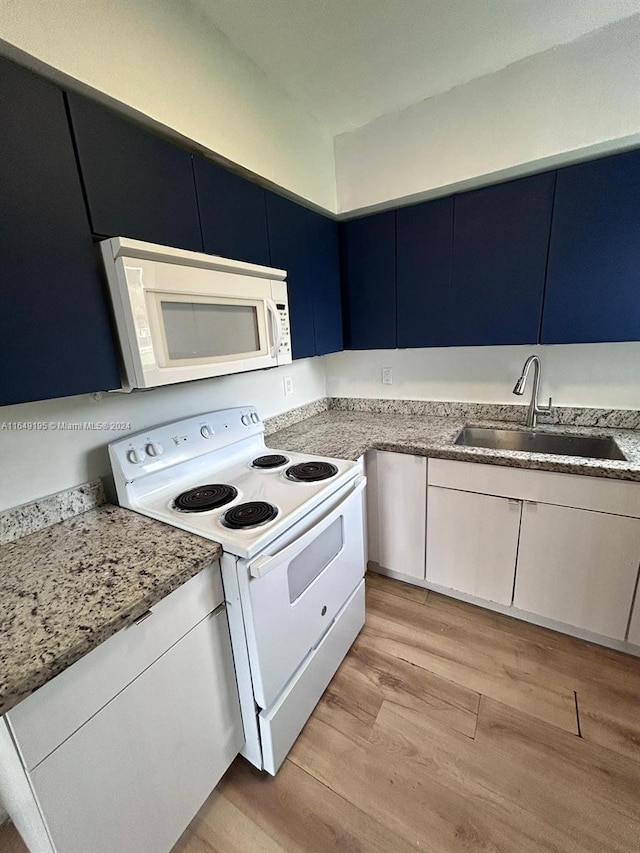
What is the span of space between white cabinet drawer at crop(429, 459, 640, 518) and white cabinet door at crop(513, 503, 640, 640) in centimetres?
4

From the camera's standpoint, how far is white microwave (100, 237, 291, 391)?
3.23 ft

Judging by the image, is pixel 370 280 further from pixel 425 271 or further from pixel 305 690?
pixel 305 690

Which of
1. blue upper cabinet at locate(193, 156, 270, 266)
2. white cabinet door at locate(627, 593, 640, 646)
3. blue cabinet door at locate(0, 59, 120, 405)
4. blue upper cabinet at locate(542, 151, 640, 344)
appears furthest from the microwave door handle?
white cabinet door at locate(627, 593, 640, 646)

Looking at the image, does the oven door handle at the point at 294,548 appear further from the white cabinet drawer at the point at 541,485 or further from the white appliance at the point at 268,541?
the white cabinet drawer at the point at 541,485

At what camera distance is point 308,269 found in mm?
1829

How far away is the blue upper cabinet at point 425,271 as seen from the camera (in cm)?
180

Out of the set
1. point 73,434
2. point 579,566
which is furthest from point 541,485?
point 73,434

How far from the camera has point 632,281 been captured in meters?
1.48

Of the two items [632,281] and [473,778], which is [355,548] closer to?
[473,778]

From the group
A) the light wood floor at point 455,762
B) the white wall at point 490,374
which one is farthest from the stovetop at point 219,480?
the white wall at point 490,374

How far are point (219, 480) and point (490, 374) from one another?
5.44 ft

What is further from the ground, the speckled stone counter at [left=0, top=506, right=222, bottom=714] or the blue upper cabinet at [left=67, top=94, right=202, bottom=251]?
the blue upper cabinet at [left=67, top=94, right=202, bottom=251]

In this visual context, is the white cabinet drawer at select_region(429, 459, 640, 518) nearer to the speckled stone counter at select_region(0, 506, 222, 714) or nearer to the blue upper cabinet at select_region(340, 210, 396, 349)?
the blue upper cabinet at select_region(340, 210, 396, 349)

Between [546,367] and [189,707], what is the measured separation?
2175 millimetres
